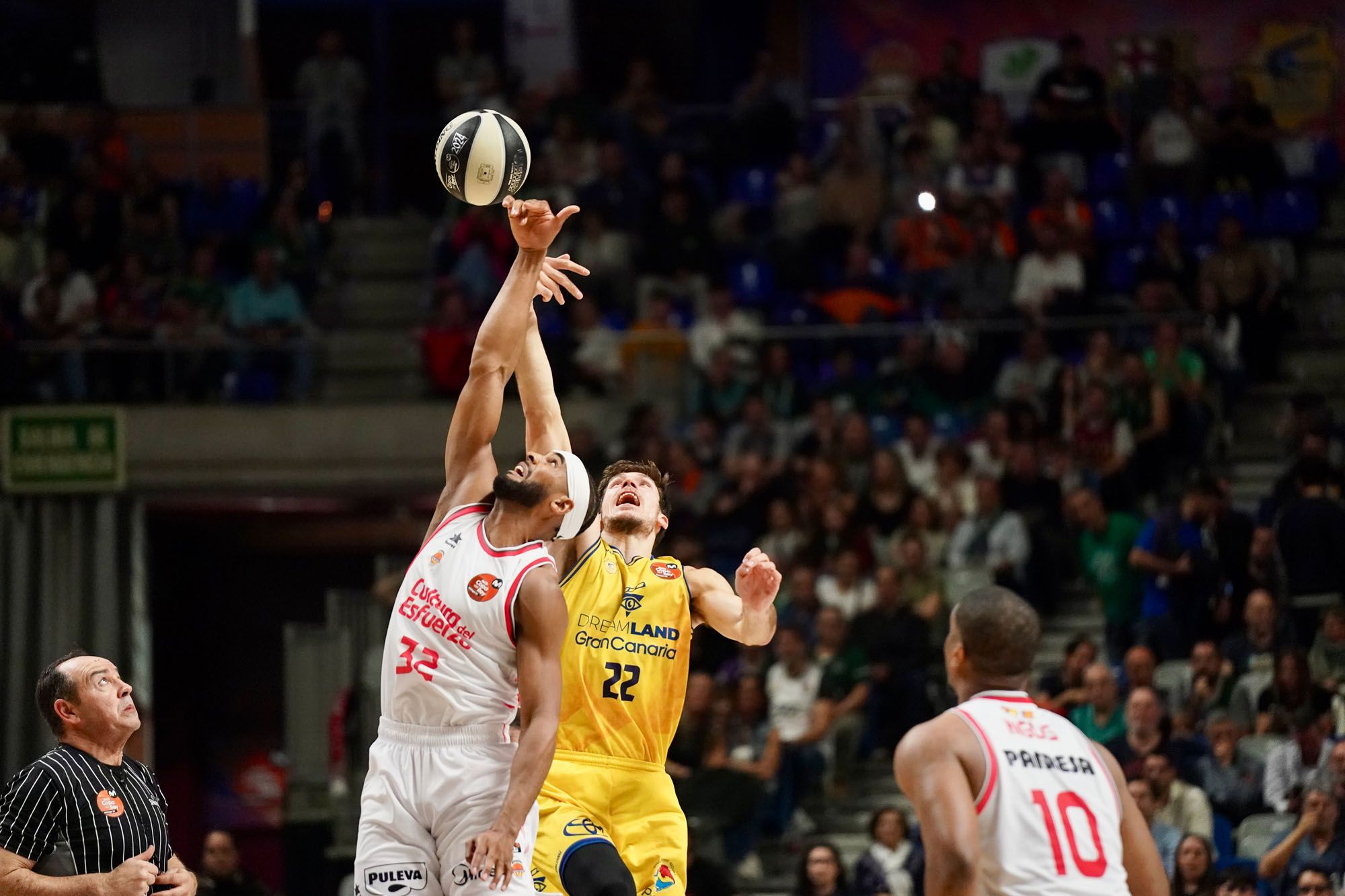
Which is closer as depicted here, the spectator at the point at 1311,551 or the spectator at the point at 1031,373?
the spectator at the point at 1311,551

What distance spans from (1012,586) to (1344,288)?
473 cm

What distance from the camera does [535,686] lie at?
603cm

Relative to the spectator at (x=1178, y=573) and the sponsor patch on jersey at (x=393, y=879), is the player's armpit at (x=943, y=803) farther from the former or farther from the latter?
the spectator at (x=1178, y=573)

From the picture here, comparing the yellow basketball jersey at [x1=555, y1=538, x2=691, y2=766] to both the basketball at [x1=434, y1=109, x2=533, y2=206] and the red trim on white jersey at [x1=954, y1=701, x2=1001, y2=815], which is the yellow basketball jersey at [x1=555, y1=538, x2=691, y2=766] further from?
the red trim on white jersey at [x1=954, y1=701, x2=1001, y2=815]

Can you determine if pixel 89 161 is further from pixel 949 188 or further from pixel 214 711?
pixel 949 188

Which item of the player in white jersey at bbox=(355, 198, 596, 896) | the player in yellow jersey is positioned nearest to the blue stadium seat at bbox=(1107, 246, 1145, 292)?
the player in yellow jersey

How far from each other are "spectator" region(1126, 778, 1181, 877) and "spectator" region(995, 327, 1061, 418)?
4.57 metres

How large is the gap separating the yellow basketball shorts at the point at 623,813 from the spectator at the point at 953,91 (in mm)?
11200

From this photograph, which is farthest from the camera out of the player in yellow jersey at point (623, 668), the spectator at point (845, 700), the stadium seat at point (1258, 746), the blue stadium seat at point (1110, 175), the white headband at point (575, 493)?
the blue stadium seat at point (1110, 175)

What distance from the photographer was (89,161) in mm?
17938

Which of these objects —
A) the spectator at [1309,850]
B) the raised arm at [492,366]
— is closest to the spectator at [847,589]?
the spectator at [1309,850]

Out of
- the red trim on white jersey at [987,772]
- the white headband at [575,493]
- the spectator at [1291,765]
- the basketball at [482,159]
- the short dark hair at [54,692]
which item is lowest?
the spectator at [1291,765]

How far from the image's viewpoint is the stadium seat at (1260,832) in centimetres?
1086

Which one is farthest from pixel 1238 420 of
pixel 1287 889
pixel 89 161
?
pixel 89 161
